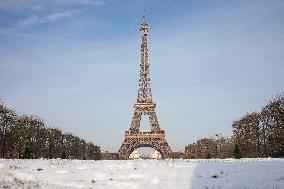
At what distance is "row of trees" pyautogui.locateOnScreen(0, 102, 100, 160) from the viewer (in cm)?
5009

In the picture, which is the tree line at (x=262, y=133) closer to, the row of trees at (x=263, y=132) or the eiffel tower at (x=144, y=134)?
the row of trees at (x=263, y=132)

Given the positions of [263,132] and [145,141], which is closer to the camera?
[263,132]

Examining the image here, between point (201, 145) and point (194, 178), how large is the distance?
75993 millimetres

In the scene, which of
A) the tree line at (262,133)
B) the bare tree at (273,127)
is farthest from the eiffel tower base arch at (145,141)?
the bare tree at (273,127)

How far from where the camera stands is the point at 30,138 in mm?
56469

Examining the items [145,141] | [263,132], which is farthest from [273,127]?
[145,141]

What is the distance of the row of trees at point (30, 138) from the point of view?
50.1 meters

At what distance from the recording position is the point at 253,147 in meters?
54.8

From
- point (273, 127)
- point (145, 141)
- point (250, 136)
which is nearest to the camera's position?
point (273, 127)

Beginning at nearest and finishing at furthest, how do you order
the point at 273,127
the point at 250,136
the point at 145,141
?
the point at 273,127 < the point at 250,136 < the point at 145,141

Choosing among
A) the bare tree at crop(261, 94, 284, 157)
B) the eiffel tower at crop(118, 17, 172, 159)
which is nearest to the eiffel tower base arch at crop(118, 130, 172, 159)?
the eiffel tower at crop(118, 17, 172, 159)

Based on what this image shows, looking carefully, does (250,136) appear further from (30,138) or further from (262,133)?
(30,138)

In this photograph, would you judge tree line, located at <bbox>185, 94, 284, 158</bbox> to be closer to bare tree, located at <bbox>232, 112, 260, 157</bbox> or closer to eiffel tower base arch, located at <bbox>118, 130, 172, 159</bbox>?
bare tree, located at <bbox>232, 112, 260, 157</bbox>

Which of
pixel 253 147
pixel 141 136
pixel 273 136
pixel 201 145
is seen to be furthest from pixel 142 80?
pixel 273 136
